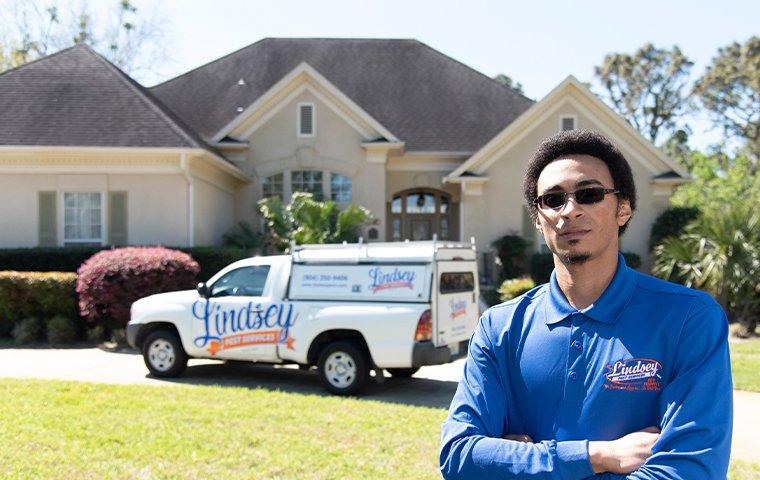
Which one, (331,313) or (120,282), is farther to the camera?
(120,282)

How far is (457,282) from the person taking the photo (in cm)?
1095

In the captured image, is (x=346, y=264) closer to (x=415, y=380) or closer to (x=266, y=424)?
(x=415, y=380)

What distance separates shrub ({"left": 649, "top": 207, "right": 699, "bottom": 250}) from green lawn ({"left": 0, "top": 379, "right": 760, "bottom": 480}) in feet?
48.3

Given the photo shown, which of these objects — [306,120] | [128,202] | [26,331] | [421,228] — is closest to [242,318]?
[26,331]

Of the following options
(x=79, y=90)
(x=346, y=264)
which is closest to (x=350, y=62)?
(x=79, y=90)

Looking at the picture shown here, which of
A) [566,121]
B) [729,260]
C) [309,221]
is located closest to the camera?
[729,260]

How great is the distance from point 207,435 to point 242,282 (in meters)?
4.32

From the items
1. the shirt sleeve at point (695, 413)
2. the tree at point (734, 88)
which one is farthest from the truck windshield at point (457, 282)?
the tree at point (734, 88)

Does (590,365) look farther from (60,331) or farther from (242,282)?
(60,331)

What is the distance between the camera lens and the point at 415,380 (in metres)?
11.8

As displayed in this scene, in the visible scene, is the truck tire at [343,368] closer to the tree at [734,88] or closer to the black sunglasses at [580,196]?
the black sunglasses at [580,196]

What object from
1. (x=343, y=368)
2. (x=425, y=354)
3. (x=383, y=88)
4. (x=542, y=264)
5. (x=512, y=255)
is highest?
(x=383, y=88)

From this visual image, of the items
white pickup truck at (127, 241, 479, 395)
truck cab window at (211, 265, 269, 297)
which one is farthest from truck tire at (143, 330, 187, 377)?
truck cab window at (211, 265, 269, 297)

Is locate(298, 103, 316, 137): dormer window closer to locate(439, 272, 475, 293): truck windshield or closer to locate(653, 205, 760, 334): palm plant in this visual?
locate(653, 205, 760, 334): palm plant
